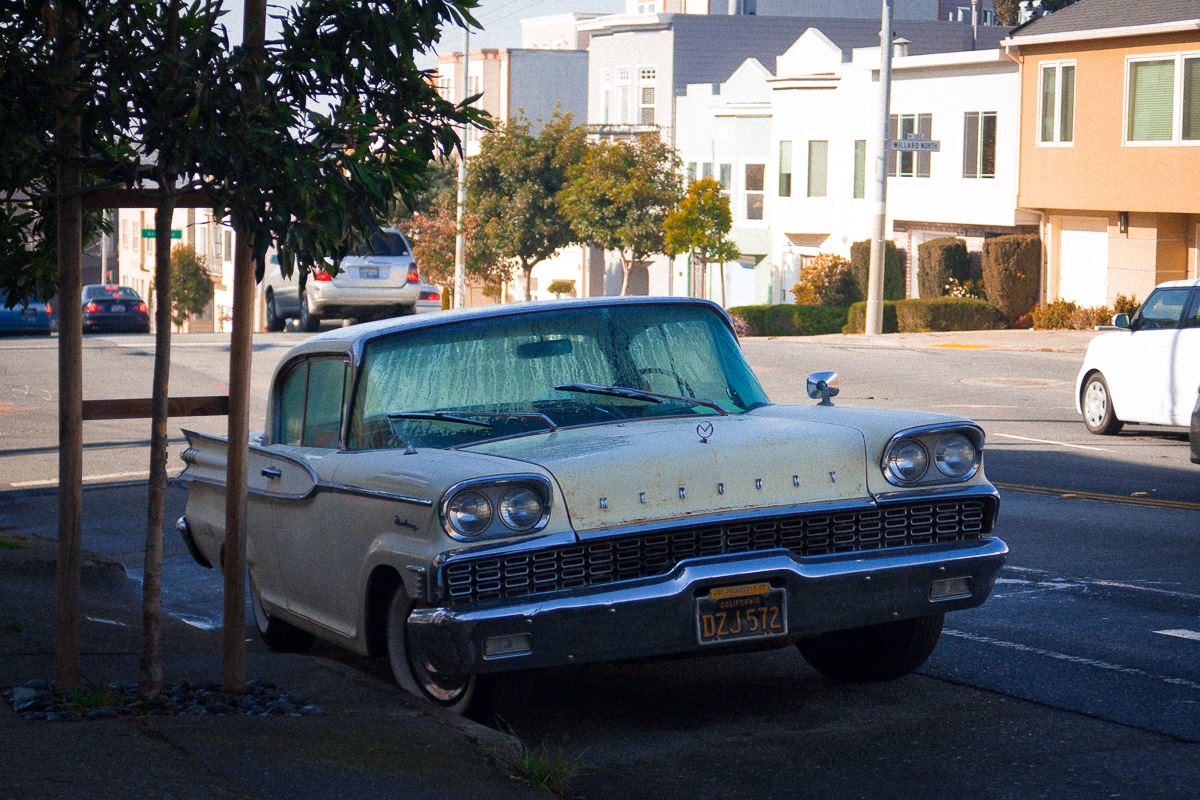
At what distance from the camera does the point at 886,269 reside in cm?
4534

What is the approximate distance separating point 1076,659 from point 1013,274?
33966mm

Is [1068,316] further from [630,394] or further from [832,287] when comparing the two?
[630,394]

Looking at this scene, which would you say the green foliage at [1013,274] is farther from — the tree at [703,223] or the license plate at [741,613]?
the license plate at [741,613]

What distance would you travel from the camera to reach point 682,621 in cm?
555

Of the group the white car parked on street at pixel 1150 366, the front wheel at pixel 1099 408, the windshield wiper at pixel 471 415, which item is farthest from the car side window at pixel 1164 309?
the windshield wiper at pixel 471 415

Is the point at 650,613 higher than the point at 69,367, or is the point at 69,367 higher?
the point at 69,367

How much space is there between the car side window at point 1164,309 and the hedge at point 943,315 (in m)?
21.2

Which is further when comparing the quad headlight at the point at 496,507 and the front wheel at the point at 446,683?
the front wheel at the point at 446,683

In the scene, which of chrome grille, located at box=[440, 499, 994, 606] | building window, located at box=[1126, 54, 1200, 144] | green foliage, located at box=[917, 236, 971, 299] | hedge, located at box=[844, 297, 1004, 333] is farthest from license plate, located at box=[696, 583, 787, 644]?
green foliage, located at box=[917, 236, 971, 299]

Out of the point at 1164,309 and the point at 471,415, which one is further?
the point at 1164,309

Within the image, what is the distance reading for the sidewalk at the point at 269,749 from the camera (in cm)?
485

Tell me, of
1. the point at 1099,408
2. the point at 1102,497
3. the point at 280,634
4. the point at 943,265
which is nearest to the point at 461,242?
the point at 943,265

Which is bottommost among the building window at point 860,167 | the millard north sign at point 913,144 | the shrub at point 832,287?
the shrub at point 832,287

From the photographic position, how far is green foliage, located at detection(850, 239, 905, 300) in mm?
45281
